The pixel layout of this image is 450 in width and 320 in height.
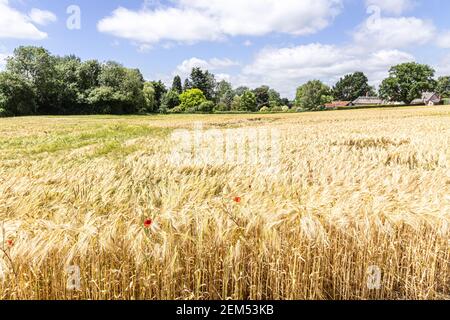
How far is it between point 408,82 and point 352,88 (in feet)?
166

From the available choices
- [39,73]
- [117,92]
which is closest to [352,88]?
[117,92]

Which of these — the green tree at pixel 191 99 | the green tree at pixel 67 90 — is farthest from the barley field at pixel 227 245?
the green tree at pixel 191 99

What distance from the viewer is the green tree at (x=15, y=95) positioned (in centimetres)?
5794

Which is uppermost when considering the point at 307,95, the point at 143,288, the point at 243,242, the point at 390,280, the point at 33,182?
Answer: the point at 307,95

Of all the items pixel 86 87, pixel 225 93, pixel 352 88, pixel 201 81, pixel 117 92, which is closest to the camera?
pixel 117 92

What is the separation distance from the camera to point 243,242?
124 inches

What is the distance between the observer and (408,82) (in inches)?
4045

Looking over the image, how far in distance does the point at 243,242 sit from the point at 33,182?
3165mm

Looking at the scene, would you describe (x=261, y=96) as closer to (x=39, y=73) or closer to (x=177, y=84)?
(x=177, y=84)

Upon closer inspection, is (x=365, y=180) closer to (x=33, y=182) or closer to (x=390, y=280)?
(x=390, y=280)

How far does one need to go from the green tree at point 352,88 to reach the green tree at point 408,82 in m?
44.0

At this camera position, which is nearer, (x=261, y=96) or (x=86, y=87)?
(x=86, y=87)

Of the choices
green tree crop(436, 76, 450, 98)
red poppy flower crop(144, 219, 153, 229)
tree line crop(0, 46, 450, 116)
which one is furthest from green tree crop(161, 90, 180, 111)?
green tree crop(436, 76, 450, 98)
